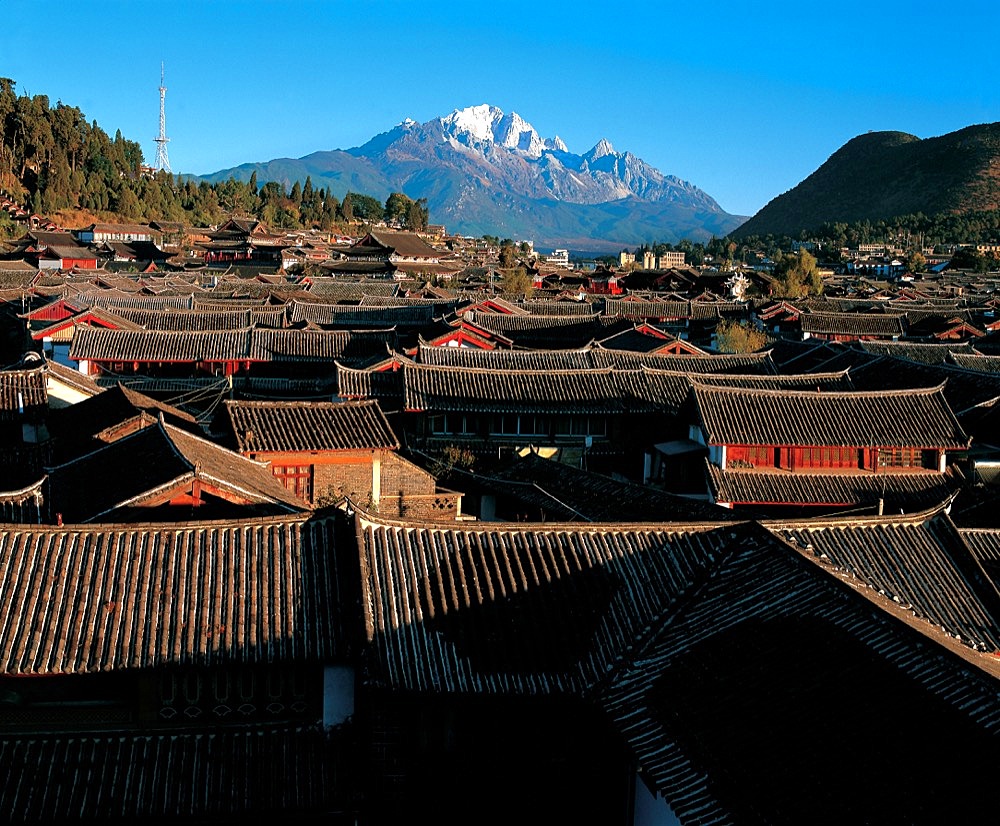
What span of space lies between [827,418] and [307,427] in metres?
14.6

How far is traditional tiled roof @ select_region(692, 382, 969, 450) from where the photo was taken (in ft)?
95.1

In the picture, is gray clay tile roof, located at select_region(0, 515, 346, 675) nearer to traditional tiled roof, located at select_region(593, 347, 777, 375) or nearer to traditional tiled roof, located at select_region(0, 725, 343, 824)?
traditional tiled roof, located at select_region(0, 725, 343, 824)

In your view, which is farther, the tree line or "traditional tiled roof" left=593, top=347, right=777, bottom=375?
the tree line

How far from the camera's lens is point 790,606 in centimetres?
1280

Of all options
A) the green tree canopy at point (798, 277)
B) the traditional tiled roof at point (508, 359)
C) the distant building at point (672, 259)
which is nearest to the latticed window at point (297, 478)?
the traditional tiled roof at point (508, 359)

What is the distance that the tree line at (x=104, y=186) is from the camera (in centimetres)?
11869

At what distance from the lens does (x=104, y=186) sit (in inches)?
4902

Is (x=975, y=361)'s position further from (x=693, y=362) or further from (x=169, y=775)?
(x=169, y=775)

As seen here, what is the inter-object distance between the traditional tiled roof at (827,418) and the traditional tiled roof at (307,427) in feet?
30.7

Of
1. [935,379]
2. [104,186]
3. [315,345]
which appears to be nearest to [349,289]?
[315,345]

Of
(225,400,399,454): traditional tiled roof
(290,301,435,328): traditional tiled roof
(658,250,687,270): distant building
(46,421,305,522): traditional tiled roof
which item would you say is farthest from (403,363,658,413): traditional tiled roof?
(658,250,687,270): distant building

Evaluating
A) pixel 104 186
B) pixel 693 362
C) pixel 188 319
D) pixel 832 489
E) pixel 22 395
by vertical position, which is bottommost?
pixel 832 489

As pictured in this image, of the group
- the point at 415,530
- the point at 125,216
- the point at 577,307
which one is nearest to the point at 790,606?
the point at 415,530

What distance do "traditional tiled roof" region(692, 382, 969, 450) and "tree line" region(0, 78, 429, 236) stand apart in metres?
98.0
